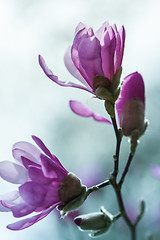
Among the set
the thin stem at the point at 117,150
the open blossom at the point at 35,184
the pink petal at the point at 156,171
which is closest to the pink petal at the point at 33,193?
the open blossom at the point at 35,184

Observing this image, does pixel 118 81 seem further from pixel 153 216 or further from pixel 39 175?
pixel 153 216

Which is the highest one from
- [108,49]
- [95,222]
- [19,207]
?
[108,49]

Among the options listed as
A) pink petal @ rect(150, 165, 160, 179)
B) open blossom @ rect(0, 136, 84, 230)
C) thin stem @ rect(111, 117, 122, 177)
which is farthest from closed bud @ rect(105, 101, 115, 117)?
pink petal @ rect(150, 165, 160, 179)

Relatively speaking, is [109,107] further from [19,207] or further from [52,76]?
[19,207]

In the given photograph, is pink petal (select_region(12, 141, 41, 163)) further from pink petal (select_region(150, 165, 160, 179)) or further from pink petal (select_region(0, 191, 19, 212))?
pink petal (select_region(150, 165, 160, 179))

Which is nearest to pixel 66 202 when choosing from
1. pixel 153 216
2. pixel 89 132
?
pixel 153 216

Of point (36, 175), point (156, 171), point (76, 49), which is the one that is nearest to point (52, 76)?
point (76, 49)

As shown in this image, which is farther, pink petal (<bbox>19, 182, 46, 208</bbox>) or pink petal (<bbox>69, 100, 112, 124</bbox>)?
pink petal (<bbox>69, 100, 112, 124</bbox>)
